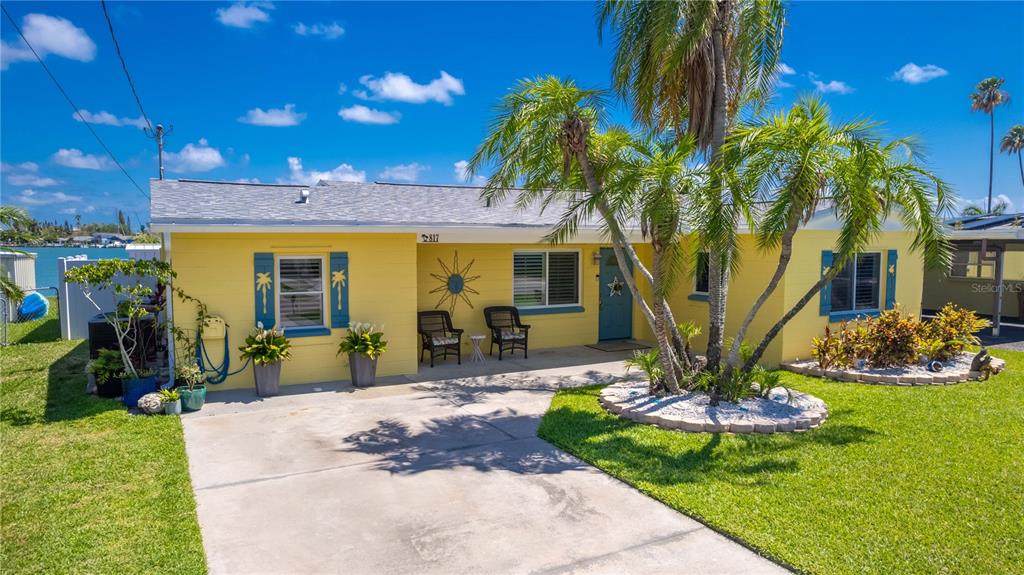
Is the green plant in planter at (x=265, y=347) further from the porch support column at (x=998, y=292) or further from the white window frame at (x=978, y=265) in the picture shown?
the white window frame at (x=978, y=265)

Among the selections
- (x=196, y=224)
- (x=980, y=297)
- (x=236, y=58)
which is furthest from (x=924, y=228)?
(x=236, y=58)

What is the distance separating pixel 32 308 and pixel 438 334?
12.8 m

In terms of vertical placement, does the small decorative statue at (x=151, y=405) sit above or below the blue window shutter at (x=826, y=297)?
below

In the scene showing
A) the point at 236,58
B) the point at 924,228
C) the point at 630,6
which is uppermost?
the point at 236,58

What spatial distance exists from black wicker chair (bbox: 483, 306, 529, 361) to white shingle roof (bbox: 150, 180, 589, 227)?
76.1 inches

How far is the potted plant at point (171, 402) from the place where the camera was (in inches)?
298

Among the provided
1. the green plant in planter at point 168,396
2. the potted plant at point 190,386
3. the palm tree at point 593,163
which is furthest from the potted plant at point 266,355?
the palm tree at point 593,163

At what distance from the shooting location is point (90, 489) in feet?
17.0

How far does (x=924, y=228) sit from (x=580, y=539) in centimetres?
565

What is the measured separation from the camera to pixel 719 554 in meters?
4.16

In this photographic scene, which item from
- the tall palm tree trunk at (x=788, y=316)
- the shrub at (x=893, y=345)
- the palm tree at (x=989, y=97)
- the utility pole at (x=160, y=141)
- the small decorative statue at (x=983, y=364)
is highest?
the palm tree at (x=989, y=97)

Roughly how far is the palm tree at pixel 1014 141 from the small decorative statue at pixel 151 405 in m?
54.5

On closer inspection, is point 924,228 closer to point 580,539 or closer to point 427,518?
point 580,539

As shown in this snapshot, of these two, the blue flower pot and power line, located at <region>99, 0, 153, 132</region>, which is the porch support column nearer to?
the blue flower pot
